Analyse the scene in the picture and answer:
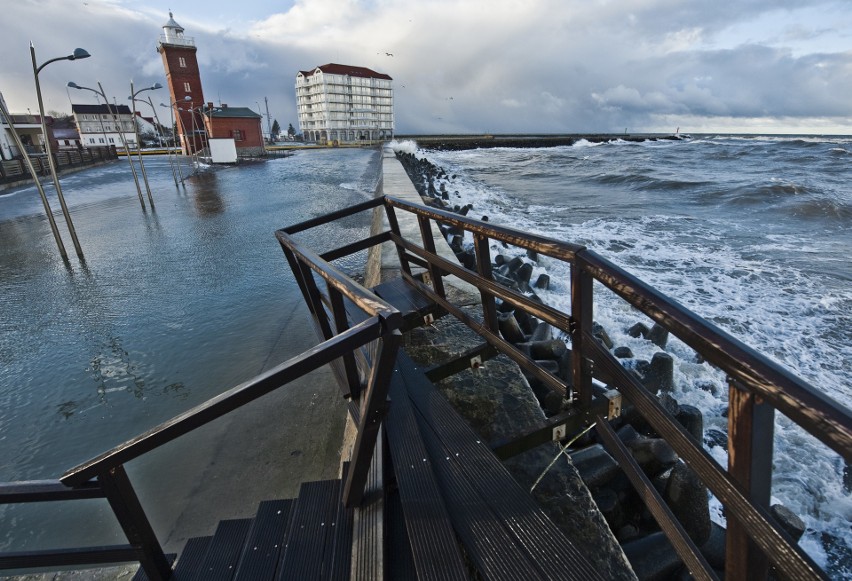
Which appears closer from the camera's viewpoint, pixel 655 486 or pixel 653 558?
pixel 653 558

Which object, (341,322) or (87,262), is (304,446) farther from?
(87,262)

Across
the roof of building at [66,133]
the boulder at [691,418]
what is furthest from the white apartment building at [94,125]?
the boulder at [691,418]

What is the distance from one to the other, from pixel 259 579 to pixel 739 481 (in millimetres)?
1623

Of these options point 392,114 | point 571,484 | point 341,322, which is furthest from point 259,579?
point 392,114

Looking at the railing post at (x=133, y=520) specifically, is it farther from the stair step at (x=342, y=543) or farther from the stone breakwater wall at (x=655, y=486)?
the stone breakwater wall at (x=655, y=486)

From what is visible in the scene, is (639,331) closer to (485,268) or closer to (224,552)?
(485,268)

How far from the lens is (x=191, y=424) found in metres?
1.22

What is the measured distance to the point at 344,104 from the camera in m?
88.2

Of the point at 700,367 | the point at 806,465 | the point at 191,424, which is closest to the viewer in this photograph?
the point at 191,424

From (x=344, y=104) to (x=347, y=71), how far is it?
21.5 ft

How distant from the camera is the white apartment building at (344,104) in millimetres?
85812

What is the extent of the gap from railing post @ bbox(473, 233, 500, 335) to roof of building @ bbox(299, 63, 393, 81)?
94.1 meters

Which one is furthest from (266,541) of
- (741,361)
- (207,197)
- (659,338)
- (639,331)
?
(207,197)

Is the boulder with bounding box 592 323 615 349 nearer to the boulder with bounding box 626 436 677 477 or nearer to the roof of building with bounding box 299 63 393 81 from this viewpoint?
the boulder with bounding box 626 436 677 477
